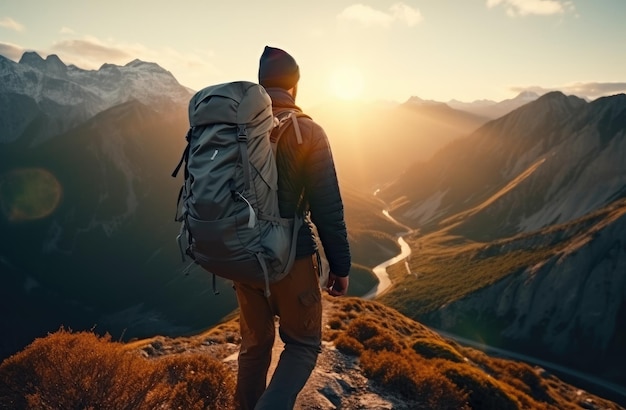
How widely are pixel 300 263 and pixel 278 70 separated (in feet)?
8.03

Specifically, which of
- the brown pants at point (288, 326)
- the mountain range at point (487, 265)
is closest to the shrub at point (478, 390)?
the brown pants at point (288, 326)

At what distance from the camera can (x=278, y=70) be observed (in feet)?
17.1

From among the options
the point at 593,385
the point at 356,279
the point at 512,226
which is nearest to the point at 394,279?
the point at 356,279

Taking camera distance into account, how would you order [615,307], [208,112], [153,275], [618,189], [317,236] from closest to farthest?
[208,112] → [317,236] → [615,307] → [618,189] → [153,275]

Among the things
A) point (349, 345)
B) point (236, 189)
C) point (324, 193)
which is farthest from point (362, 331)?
point (236, 189)

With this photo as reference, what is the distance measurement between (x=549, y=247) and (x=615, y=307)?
21293mm

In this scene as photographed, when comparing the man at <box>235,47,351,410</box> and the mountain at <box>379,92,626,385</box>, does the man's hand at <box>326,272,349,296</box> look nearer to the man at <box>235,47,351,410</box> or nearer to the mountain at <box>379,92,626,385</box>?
the man at <box>235,47,351,410</box>

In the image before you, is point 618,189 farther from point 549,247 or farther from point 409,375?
point 409,375

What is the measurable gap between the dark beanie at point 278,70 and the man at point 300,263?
0.5 inches

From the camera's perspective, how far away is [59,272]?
589 feet

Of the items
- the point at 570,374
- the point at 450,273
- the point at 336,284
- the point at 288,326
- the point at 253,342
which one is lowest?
the point at 570,374

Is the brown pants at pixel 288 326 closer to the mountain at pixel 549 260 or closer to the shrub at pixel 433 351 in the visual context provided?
the shrub at pixel 433 351

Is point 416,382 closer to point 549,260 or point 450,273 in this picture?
point 549,260

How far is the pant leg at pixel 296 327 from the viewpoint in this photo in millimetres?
4500
